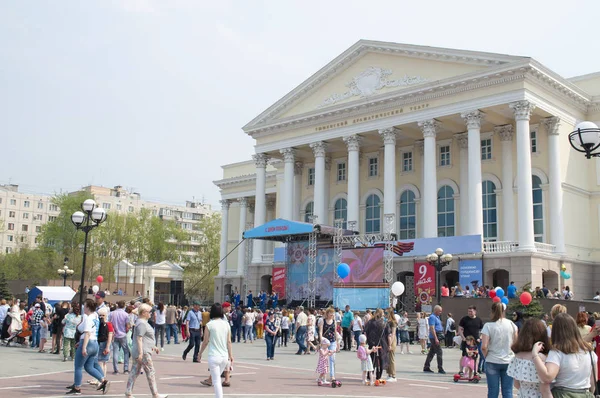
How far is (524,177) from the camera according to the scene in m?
34.9

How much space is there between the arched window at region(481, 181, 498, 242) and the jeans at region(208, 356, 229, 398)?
105 feet

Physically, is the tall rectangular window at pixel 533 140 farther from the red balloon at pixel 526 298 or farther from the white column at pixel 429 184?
the red balloon at pixel 526 298

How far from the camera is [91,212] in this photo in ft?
77.9

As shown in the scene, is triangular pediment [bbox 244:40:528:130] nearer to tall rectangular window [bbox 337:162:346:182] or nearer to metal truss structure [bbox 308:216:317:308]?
tall rectangular window [bbox 337:162:346:182]

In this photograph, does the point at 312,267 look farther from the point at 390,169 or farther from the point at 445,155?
the point at 445,155

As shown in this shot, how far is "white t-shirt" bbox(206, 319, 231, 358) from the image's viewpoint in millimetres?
10578

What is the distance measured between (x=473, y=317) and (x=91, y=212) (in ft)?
48.2

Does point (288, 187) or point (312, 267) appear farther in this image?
point (288, 187)

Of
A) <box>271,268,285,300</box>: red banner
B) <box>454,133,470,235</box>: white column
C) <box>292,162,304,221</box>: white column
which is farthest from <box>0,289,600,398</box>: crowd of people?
<box>292,162,304,221</box>: white column

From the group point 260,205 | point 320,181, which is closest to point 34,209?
point 260,205

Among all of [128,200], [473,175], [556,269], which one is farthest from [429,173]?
[128,200]

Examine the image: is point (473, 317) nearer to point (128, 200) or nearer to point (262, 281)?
point (262, 281)

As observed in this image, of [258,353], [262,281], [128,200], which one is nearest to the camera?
[258,353]

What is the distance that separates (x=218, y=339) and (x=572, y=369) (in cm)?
626
